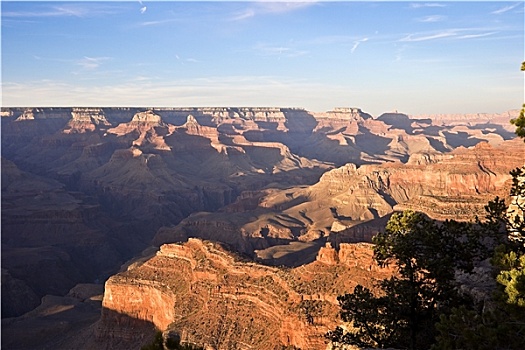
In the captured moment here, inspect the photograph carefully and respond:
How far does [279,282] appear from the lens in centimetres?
4484

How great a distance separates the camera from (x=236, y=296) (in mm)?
46312

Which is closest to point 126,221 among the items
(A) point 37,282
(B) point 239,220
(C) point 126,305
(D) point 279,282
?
(B) point 239,220

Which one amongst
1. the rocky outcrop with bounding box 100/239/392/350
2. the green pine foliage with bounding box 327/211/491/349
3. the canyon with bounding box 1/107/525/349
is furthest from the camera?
the canyon with bounding box 1/107/525/349

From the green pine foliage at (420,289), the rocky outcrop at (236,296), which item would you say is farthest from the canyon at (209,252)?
the green pine foliage at (420,289)

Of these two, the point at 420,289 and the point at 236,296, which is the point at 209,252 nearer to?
the point at 236,296

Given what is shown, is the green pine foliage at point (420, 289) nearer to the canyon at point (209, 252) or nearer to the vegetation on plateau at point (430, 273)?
the vegetation on plateau at point (430, 273)

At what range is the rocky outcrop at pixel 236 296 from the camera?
4012cm

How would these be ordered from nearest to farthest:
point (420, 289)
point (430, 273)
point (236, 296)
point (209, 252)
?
point (420, 289), point (430, 273), point (236, 296), point (209, 252)

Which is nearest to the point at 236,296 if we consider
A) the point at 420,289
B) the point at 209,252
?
the point at 209,252

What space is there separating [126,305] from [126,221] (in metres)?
113

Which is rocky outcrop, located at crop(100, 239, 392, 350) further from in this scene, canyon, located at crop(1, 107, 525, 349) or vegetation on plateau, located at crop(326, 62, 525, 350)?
vegetation on plateau, located at crop(326, 62, 525, 350)

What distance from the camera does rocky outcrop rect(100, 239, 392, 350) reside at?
132 feet

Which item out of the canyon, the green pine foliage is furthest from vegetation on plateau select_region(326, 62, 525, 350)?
the canyon

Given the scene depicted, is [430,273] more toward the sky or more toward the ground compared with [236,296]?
more toward the sky
